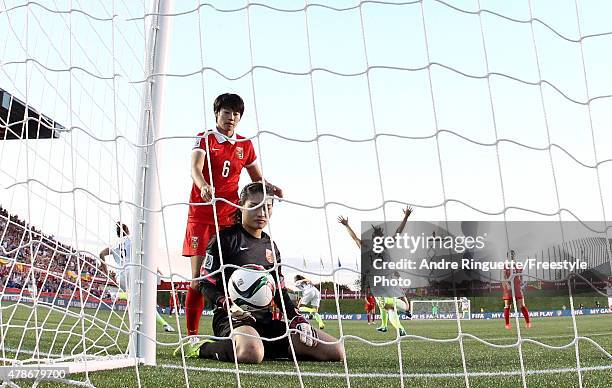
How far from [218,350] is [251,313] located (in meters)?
0.22

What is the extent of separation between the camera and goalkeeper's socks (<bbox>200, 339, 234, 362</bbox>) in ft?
8.87

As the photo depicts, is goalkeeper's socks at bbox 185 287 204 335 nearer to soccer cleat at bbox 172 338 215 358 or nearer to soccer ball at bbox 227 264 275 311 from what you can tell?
soccer cleat at bbox 172 338 215 358

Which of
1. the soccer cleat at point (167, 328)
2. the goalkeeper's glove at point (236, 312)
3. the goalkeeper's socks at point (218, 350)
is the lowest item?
the goalkeeper's socks at point (218, 350)

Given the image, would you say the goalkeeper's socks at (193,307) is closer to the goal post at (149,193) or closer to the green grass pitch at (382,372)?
the green grass pitch at (382,372)

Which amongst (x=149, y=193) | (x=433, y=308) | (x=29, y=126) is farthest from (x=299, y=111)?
(x=433, y=308)

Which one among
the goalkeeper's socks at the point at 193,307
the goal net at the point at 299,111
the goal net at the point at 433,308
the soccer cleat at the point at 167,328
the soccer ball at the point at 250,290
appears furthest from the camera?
the goal net at the point at 433,308

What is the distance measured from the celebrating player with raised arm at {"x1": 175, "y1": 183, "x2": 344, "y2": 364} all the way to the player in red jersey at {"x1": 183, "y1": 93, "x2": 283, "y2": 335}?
0.09m

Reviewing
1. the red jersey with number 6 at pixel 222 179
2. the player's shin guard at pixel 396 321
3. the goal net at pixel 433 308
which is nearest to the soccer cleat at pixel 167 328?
the player's shin guard at pixel 396 321

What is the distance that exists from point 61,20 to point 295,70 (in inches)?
42.2

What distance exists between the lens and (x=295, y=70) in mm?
2133

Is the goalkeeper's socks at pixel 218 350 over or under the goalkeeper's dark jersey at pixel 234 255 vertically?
under

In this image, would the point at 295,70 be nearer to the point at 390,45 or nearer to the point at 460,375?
the point at 390,45

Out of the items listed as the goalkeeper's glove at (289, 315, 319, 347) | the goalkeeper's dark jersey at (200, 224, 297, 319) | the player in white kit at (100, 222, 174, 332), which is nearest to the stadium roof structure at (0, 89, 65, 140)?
the player in white kit at (100, 222, 174, 332)

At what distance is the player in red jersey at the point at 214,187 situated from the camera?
9.42ft
